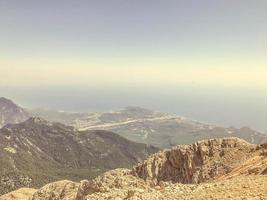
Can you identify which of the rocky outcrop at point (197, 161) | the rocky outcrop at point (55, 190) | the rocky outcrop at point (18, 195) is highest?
the rocky outcrop at point (197, 161)

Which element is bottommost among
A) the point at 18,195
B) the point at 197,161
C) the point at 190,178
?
the point at 18,195

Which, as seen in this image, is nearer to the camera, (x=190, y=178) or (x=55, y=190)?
(x=190, y=178)

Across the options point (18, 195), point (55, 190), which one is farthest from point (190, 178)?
point (18, 195)

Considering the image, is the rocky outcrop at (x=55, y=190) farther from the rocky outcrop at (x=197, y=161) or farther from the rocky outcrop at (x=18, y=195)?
the rocky outcrop at (x=18, y=195)

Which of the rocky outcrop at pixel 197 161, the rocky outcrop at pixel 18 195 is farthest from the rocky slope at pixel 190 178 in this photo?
the rocky outcrop at pixel 18 195

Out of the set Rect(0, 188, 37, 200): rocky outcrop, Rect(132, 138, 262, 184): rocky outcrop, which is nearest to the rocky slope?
Rect(132, 138, 262, 184): rocky outcrop

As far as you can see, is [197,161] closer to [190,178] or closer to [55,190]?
[190,178]

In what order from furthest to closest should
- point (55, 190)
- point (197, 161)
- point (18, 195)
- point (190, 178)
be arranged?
point (18, 195)
point (55, 190)
point (197, 161)
point (190, 178)

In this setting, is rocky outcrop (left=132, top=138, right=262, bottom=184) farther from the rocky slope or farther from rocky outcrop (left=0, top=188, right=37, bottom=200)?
rocky outcrop (left=0, top=188, right=37, bottom=200)
